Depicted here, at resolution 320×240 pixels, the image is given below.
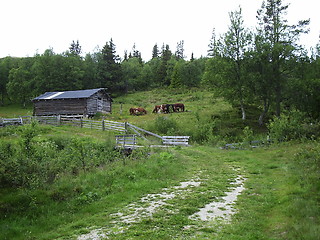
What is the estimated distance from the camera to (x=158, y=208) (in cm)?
782

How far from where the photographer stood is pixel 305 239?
17.6ft

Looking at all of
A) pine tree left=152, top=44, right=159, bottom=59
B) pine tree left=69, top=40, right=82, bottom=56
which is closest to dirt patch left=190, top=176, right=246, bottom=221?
pine tree left=69, top=40, right=82, bottom=56

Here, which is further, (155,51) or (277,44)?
(155,51)

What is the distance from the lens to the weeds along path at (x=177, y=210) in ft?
20.1

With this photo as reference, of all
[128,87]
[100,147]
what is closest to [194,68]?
[128,87]

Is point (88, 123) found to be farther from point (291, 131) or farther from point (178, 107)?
point (291, 131)

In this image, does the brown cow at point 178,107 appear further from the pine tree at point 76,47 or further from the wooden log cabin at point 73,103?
the pine tree at point 76,47

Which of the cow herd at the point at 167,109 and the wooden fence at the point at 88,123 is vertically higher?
the cow herd at the point at 167,109

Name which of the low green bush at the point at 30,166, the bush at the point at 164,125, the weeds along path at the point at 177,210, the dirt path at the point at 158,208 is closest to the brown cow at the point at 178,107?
the bush at the point at 164,125

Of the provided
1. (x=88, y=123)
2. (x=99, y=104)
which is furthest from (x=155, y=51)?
(x=88, y=123)

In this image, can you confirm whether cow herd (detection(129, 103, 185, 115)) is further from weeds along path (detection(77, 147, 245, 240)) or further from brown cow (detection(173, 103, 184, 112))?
weeds along path (detection(77, 147, 245, 240))

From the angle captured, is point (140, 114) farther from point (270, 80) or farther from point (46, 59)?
point (46, 59)

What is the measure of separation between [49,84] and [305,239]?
209ft

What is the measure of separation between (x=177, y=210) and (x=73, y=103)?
35.9 metres
